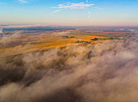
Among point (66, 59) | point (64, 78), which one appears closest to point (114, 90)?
point (64, 78)

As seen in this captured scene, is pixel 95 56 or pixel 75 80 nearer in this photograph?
pixel 75 80

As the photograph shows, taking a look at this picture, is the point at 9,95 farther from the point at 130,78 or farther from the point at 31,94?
the point at 130,78

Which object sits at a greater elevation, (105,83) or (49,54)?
(49,54)

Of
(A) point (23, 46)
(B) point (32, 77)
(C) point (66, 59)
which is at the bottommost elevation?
(B) point (32, 77)

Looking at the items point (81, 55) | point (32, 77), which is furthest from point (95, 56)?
point (32, 77)

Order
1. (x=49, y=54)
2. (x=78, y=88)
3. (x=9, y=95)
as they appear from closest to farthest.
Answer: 1. (x=9, y=95)
2. (x=78, y=88)
3. (x=49, y=54)

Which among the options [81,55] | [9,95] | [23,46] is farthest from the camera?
[81,55]

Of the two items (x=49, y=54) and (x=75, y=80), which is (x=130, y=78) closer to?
(x=75, y=80)

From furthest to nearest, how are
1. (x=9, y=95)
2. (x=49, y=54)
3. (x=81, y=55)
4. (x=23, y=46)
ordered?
(x=81, y=55) < (x=49, y=54) < (x=23, y=46) < (x=9, y=95)

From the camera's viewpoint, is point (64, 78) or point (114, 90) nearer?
point (114, 90)
